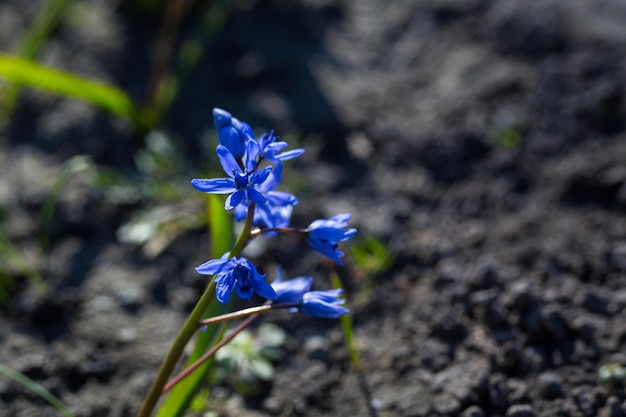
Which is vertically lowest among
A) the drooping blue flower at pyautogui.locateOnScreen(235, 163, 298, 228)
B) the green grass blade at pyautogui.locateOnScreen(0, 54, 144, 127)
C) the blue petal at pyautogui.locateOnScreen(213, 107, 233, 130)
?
the drooping blue flower at pyautogui.locateOnScreen(235, 163, 298, 228)

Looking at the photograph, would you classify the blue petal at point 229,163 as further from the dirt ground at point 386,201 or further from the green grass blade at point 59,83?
the green grass blade at point 59,83

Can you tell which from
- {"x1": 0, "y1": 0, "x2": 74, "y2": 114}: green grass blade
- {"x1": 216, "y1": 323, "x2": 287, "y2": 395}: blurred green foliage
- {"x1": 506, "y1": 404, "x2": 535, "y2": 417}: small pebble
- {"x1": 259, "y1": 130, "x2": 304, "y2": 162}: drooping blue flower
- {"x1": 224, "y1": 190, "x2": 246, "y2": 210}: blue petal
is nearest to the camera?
{"x1": 224, "y1": 190, "x2": 246, "y2": 210}: blue petal

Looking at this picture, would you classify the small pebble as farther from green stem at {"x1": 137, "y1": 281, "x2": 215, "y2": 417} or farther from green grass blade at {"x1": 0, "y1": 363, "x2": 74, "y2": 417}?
green grass blade at {"x1": 0, "y1": 363, "x2": 74, "y2": 417}

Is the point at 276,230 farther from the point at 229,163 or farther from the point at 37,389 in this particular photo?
the point at 37,389

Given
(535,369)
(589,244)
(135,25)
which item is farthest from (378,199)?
(135,25)

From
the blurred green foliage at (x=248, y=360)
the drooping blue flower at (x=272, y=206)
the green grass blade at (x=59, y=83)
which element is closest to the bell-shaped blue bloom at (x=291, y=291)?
the drooping blue flower at (x=272, y=206)

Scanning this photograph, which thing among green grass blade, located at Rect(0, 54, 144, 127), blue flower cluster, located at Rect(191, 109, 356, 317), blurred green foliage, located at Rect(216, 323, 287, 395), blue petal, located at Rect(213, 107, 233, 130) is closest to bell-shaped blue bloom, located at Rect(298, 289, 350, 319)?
blue flower cluster, located at Rect(191, 109, 356, 317)
